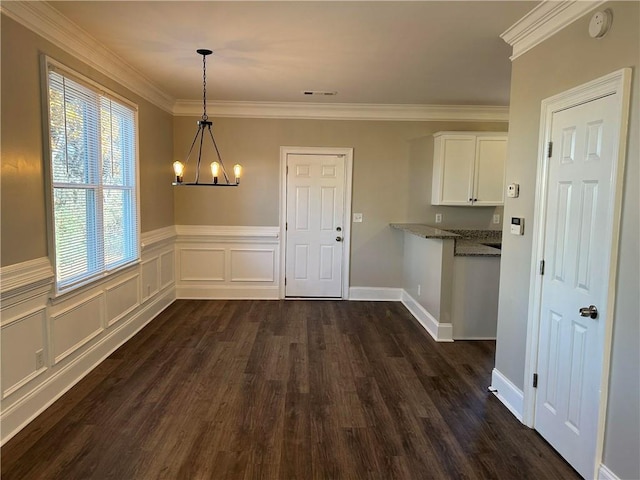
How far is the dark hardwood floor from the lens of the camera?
2.33 meters

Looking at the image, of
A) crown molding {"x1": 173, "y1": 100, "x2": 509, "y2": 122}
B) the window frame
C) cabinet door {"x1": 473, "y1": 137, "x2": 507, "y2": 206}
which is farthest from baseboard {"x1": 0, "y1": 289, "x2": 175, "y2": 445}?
cabinet door {"x1": 473, "y1": 137, "x2": 507, "y2": 206}

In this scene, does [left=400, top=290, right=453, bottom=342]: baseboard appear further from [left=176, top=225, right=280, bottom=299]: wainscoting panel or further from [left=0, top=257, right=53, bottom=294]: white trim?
[left=0, top=257, right=53, bottom=294]: white trim

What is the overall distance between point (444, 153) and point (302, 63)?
2354mm

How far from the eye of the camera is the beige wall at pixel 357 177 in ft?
18.8

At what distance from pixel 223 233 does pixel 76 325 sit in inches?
108

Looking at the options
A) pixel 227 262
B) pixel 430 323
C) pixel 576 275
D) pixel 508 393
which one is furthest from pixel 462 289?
pixel 227 262

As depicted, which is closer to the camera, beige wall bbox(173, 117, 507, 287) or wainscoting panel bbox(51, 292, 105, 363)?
wainscoting panel bbox(51, 292, 105, 363)

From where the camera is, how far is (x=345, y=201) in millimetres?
5852

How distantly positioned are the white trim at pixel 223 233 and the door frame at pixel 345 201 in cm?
21

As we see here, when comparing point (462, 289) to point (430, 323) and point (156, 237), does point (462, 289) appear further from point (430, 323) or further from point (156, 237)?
point (156, 237)

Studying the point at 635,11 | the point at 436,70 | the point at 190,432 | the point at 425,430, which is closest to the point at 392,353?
the point at 425,430

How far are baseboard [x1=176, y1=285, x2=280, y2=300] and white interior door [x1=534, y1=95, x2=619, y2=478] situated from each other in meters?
3.92

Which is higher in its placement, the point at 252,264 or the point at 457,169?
the point at 457,169

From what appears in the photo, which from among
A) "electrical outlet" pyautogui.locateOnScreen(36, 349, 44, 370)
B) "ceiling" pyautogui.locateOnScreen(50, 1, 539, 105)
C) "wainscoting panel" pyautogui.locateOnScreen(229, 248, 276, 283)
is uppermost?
"ceiling" pyautogui.locateOnScreen(50, 1, 539, 105)
